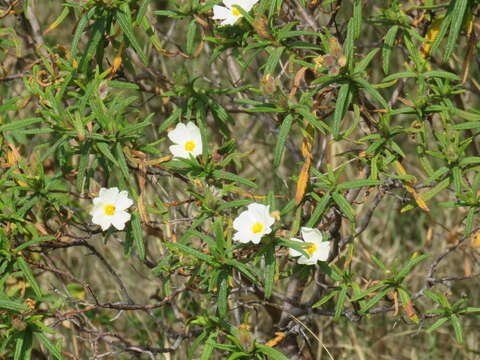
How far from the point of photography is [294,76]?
8.41 feet

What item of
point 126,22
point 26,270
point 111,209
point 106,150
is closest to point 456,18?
point 126,22

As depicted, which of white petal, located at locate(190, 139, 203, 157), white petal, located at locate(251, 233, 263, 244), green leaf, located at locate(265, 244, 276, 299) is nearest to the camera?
white petal, located at locate(251, 233, 263, 244)

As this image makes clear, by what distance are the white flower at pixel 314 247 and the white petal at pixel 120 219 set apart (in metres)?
0.61

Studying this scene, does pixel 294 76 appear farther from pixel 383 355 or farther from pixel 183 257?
pixel 383 355

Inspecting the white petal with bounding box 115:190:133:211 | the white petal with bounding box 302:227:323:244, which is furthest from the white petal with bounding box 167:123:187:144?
the white petal with bounding box 302:227:323:244

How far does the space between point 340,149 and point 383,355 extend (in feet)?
3.88

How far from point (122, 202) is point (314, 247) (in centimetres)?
73

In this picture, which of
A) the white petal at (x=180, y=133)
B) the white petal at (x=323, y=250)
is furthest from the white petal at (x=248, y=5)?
the white petal at (x=323, y=250)

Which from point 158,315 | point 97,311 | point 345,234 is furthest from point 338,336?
point 97,311

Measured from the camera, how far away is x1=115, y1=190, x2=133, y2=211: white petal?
2471 millimetres

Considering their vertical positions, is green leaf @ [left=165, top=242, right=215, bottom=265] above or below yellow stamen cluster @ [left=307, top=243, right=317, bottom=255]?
below

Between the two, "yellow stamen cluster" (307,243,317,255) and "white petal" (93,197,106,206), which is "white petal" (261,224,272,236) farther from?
"white petal" (93,197,106,206)

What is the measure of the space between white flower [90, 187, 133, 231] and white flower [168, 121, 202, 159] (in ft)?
0.91

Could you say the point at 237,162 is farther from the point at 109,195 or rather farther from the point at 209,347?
the point at 209,347
